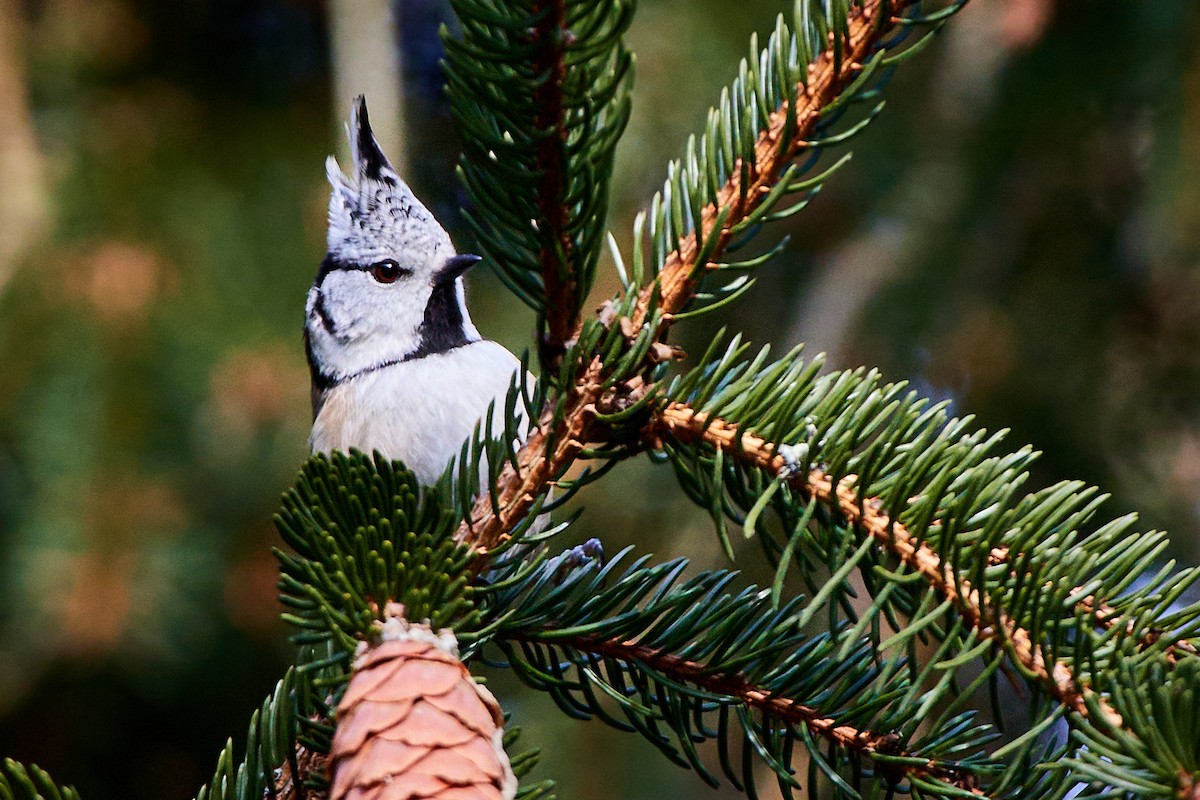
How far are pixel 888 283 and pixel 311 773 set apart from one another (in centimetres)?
169

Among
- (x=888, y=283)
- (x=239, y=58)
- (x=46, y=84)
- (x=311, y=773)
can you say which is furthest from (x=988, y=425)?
(x=46, y=84)

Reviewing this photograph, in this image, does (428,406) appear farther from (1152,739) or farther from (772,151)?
(1152,739)

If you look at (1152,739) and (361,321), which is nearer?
(1152,739)

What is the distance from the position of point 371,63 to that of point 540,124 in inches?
64.2

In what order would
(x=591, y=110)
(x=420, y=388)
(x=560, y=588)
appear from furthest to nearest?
(x=420, y=388)
(x=560, y=588)
(x=591, y=110)

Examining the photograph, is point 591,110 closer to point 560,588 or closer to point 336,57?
point 560,588

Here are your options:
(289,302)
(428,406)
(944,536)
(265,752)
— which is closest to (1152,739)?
(944,536)

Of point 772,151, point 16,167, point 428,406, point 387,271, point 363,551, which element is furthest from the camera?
point 16,167

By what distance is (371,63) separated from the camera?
2.26 m

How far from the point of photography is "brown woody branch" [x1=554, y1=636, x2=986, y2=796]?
2.63 feet

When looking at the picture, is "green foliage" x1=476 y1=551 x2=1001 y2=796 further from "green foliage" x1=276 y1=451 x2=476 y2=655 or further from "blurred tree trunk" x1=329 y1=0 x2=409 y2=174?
"blurred tree trunk" x1=329 y1=0 x2=409 y2=174

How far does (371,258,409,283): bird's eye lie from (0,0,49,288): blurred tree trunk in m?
0.70

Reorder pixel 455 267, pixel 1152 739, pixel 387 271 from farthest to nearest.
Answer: pixel 387 271 → pixel 455 267 → pixel 1152 739

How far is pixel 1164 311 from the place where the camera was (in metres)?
2.05
